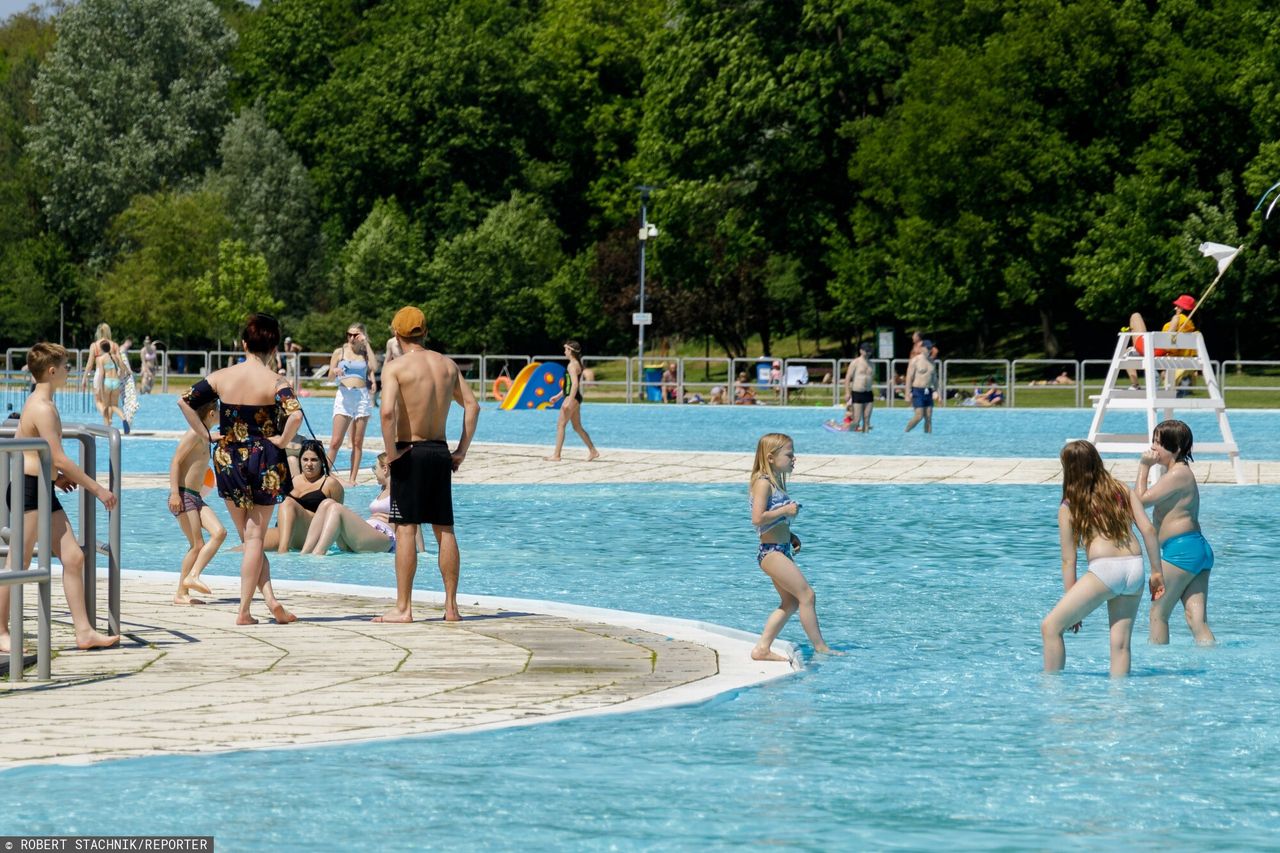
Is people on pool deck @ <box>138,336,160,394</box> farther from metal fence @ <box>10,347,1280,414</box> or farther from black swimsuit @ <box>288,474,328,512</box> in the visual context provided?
black swimsuit @ <box>288,474,328,512</box>

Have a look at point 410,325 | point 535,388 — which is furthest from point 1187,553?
point 535,388

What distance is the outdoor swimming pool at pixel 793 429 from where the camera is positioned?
2944 cm

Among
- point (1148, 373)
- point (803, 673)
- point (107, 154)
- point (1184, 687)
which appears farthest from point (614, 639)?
point (107, 154)

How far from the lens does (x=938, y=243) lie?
185ft

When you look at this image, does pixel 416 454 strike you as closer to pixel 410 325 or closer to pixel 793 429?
pixel 410 325

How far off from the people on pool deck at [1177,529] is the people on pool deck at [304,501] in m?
6.72

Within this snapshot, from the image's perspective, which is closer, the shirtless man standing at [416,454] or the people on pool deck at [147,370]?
the shirtless man standing at [416,454]

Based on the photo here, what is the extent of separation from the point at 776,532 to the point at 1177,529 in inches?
93.1

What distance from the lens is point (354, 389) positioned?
73.8ft

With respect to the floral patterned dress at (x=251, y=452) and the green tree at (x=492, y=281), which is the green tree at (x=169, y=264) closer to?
the green tree at (x=492, y=281)

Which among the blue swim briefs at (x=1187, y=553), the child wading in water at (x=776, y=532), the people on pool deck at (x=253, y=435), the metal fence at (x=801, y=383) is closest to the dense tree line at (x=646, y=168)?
the metal fence at (x=801, y=383)

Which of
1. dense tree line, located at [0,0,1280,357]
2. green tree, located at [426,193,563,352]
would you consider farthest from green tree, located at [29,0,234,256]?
green tree, located at [426,193,563,352]

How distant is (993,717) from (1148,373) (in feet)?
43.7

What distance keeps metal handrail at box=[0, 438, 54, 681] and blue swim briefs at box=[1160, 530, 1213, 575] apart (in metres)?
5.93
